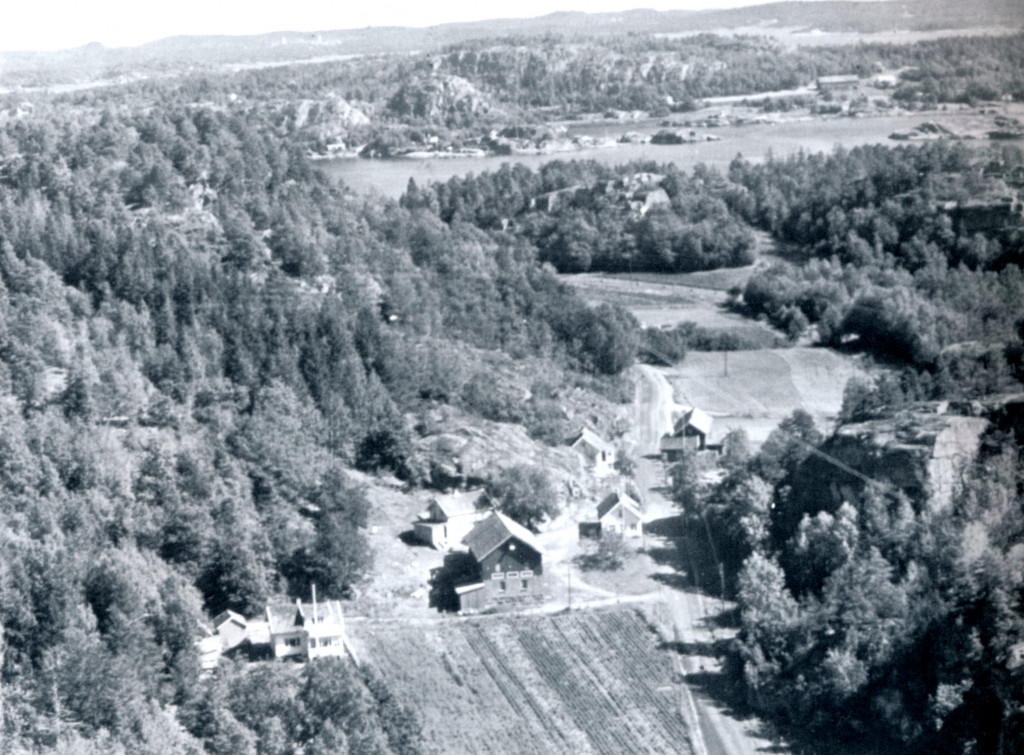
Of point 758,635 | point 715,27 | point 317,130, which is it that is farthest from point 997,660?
point 317,130

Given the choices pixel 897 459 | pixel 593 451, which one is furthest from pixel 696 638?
pixel 593 451

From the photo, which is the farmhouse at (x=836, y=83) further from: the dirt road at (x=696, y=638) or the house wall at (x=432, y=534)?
the house wall at (x=432, y=534)

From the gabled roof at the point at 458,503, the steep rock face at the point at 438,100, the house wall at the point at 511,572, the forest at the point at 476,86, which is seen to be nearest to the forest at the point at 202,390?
the gabled roof at the point at 458,503

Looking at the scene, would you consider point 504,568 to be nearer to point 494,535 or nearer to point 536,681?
point 494,535

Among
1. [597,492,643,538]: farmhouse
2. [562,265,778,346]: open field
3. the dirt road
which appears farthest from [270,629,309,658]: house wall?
[562,265,778,346]: open field

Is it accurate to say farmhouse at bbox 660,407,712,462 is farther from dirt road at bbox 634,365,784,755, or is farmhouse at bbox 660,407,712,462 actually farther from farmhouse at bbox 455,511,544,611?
farmhouse at bbox 455,511,544,611
